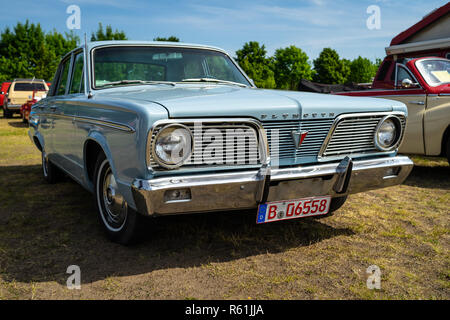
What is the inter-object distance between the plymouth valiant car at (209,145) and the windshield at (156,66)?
0.01m

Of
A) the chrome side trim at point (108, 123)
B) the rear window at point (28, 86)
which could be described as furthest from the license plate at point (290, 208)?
the rear window at point (28, 86)

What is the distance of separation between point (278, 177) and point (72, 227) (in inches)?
81.0

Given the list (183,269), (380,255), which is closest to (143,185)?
(183,269)

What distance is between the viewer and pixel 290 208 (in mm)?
2877

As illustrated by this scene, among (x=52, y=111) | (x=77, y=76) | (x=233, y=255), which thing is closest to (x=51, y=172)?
(x=52, y=111)

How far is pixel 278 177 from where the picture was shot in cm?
270

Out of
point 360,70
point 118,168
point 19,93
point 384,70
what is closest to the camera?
point 118,168

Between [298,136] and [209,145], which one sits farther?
[298,136]

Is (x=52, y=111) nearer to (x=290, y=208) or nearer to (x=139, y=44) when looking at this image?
(x=139, y=44)

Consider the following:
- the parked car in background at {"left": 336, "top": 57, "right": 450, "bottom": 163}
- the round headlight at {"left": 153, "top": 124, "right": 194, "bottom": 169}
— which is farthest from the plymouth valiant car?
the parked car in background at {"left": 336, "top": 57, "right": 450, "bottom": 163}

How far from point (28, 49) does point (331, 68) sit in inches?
1547

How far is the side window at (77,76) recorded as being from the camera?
3.94 metres

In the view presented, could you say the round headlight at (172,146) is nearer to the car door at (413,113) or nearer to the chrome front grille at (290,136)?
the chrome front grille at (290,136)
